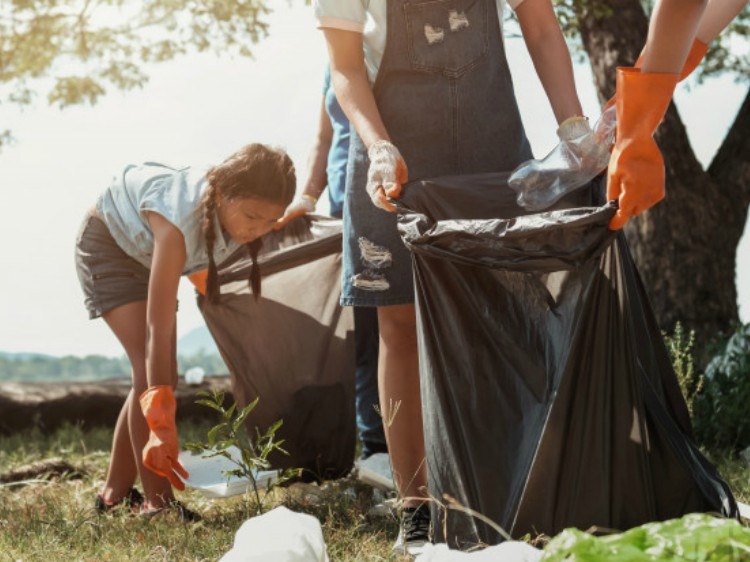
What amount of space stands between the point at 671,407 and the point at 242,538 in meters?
0.98

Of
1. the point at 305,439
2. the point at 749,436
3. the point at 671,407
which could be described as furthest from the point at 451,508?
the point at 749,436

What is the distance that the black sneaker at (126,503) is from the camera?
329 centimetres

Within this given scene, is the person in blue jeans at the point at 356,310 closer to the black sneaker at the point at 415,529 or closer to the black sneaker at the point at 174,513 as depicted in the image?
the black sneaker at the point at 174,513

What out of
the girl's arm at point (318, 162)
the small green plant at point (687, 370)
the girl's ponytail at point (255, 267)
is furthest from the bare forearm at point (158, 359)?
the small green plant at point (687, 370)

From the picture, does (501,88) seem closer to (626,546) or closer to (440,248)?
(440,248)

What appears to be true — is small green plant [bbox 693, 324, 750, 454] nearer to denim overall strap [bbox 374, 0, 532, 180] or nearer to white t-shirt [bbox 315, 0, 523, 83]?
denim overall strap [bbox 374, 0, 532, 180]

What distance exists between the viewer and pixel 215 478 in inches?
122

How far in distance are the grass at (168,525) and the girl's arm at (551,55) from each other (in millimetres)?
1080

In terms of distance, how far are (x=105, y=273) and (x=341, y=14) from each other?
1143 mm

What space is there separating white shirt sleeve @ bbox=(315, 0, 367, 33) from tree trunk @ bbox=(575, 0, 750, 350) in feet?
10.6

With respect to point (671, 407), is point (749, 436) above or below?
below

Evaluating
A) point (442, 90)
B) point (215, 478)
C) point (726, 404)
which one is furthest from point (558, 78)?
point (726, 404)

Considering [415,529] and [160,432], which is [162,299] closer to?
[160,432]

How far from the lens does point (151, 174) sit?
10.5 ft
